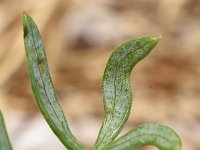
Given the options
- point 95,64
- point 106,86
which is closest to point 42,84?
point 106,86

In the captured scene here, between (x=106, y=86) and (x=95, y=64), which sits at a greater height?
(x=95, y=64)

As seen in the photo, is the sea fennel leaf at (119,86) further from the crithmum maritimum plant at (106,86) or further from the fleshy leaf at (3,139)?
the fleshy leaf at (3,139)

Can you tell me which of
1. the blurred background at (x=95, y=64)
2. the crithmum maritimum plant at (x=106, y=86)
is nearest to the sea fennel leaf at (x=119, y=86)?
the crithmum maritimum plant at (x=106, y=86)

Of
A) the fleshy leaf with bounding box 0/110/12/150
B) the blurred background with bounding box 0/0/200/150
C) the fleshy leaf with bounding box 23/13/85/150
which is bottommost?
the fleshy leaf with bounding box 0/110/12/150

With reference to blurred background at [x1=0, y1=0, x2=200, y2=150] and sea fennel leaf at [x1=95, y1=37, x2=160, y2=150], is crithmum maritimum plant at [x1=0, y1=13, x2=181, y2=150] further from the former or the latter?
blurred background at [x1=0, y1=0, x2=200, y2=150]

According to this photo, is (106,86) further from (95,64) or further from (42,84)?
(95,64)

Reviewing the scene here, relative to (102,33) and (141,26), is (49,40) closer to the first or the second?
(102,33)

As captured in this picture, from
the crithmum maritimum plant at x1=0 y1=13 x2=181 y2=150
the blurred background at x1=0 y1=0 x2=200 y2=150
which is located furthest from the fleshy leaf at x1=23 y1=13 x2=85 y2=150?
the blurred background at x1=0 y1=0 x2=200 y2=150
